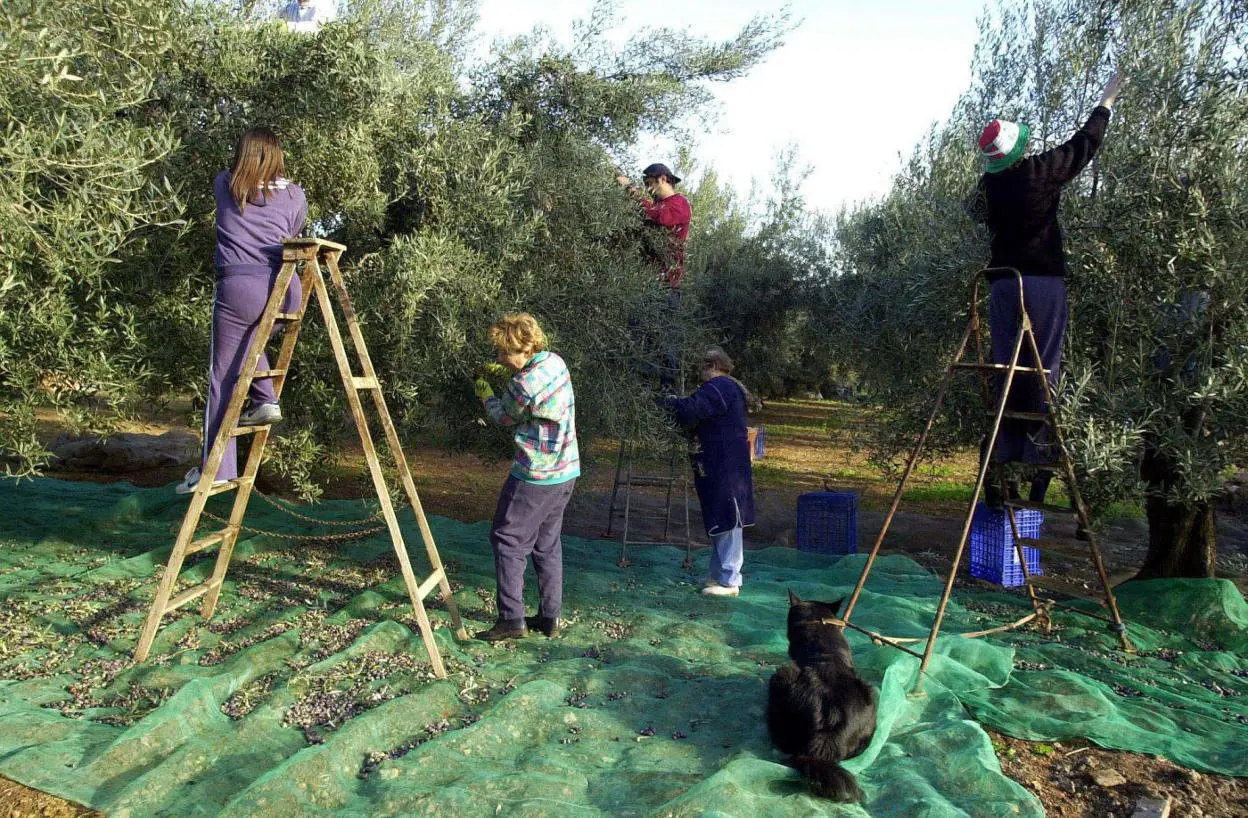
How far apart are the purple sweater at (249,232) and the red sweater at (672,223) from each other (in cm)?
369

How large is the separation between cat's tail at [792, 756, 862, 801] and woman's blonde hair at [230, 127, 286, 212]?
166 inches

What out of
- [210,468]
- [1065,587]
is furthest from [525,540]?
[1065,587]

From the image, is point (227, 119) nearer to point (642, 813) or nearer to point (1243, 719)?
point (642, 813)

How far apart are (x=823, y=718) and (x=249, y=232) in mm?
4072

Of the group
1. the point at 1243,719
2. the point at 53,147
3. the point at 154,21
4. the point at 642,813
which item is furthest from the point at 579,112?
the point at 1243,719

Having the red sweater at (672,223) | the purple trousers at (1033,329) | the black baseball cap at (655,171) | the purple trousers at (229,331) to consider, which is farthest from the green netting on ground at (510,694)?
the black baseball cap at (655,171)

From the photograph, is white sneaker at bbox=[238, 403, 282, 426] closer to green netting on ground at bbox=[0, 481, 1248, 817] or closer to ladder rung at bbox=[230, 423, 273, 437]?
ladder rung at bbox=[230, 423, 273, 437]

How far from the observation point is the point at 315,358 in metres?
6.39

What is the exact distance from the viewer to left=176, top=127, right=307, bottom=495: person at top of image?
16.8 feet

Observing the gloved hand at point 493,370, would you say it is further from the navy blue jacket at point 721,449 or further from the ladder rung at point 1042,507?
the ladder rung at point 1042,507

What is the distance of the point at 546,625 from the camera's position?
19.4ft

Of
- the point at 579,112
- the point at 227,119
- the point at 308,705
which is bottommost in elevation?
the point at 308,705

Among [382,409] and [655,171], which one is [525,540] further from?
[655,171]

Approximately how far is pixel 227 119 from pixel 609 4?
3.34 m
